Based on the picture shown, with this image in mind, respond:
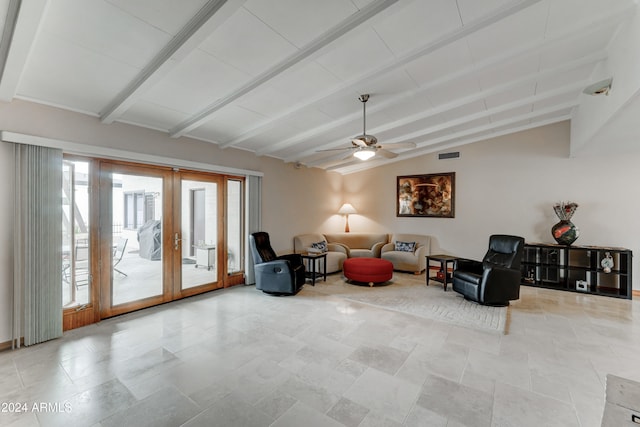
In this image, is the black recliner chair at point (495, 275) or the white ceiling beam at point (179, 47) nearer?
the white ceiling beam at point (179, 47)

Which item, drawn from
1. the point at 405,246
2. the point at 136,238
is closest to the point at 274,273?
the point at 136,238

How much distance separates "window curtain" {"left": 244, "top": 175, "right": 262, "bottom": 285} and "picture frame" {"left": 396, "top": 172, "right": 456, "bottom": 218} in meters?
3.79

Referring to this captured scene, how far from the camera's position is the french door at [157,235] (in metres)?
3.75

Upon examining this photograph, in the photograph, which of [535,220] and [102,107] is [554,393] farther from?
[102,107]

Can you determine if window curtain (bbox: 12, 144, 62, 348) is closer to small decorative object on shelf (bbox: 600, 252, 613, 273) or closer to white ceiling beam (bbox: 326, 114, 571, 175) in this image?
white ceiling beam (bbox: 326, 114, 571, 175)

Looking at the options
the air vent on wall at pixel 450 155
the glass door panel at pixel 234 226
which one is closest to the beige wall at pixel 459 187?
the air vent on wall at pixel 450 155

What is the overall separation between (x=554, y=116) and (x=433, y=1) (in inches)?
187

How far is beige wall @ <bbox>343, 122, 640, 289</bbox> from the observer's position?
4938 mm

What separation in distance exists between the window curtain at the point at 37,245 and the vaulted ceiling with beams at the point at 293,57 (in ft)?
2.43

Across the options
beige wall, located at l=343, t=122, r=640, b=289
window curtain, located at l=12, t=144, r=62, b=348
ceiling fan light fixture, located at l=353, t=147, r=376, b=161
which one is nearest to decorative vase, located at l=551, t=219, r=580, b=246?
beige wall, located at l=343, t=122, r=640, b=289

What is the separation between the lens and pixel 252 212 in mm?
5488

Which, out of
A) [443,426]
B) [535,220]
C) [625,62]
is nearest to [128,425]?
[443,426]

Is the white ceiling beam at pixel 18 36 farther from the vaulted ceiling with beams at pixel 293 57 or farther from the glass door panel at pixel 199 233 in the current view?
the glass door panel at pixel 199 233

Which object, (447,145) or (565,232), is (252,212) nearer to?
(447,145)
